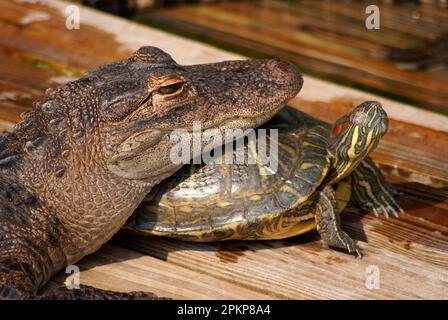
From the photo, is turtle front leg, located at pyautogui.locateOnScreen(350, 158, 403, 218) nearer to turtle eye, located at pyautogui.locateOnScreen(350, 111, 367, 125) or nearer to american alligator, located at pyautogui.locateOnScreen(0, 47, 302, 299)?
turtle eye, located at pyautogui.locateOnScreen(350, 111, 367, 125)

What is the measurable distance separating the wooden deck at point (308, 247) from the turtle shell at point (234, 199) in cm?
16

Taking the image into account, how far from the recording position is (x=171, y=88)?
379 cm

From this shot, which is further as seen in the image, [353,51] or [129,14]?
[129,14]

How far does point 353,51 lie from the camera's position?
718cm

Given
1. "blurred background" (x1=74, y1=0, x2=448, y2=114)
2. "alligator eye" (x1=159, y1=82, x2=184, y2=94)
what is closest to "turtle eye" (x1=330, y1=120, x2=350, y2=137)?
"alligator eye" (x1=159, y1=82, x2=184, y2=94)

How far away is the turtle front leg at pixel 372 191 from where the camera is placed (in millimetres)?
4594

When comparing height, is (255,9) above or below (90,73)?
below

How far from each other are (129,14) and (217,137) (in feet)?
13.9

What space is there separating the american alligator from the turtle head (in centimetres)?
58

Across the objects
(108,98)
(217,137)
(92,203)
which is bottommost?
(92,203)
